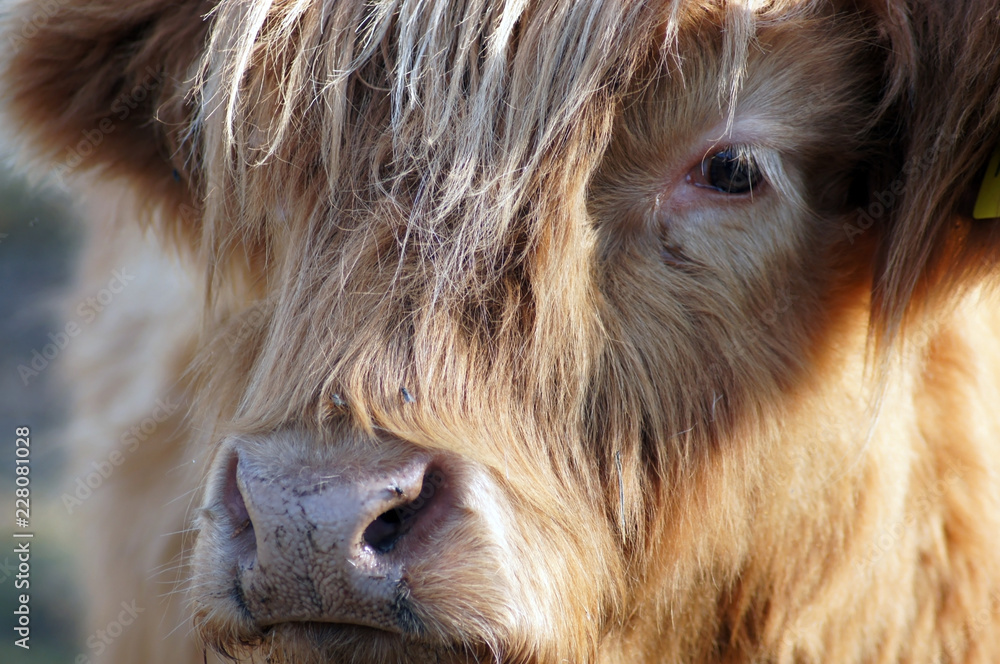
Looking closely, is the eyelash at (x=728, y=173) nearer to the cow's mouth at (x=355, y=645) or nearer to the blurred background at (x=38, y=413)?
the cow's mouth at (x=355, y=645)

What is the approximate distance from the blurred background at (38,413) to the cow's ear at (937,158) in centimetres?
235

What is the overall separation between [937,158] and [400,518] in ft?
3.19

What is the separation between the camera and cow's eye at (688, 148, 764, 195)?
59.2 inches

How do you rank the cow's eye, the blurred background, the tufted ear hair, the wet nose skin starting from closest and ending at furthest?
the wet nose skin → the tufted ear hair → the cow's eye → the blurred background

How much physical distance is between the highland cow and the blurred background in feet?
5.79

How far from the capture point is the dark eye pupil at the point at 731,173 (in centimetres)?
150

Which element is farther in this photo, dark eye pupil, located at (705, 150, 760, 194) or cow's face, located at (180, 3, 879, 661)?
dark eye pupil, located at (705, 150, 760, 194)

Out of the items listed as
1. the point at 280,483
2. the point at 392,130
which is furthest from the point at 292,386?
the point at 392,130

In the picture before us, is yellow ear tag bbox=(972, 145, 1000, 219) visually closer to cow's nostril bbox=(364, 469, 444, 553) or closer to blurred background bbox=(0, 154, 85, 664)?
cow's nostril bbox=(364, 469, 444, 553)

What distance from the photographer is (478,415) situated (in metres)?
1.30

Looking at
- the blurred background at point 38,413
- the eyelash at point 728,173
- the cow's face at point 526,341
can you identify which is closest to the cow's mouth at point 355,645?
the cow's face at point 526,341

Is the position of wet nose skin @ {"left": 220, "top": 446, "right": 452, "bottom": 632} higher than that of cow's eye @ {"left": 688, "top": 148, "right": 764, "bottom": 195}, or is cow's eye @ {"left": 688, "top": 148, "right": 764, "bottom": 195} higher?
cow's eye @ {"left": 688, "top": 148, "right": 764, "bottom": 195}

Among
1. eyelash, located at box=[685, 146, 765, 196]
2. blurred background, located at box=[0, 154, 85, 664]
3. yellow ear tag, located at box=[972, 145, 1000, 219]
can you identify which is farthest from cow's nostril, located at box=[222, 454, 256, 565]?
blurred background, located at box=[0, 154, 85, 664]

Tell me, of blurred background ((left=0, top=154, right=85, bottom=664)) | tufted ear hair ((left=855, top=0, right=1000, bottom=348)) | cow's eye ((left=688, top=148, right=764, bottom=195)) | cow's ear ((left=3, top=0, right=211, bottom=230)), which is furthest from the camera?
blurred background ((left=0, top=154, right=85, bottom=664))
